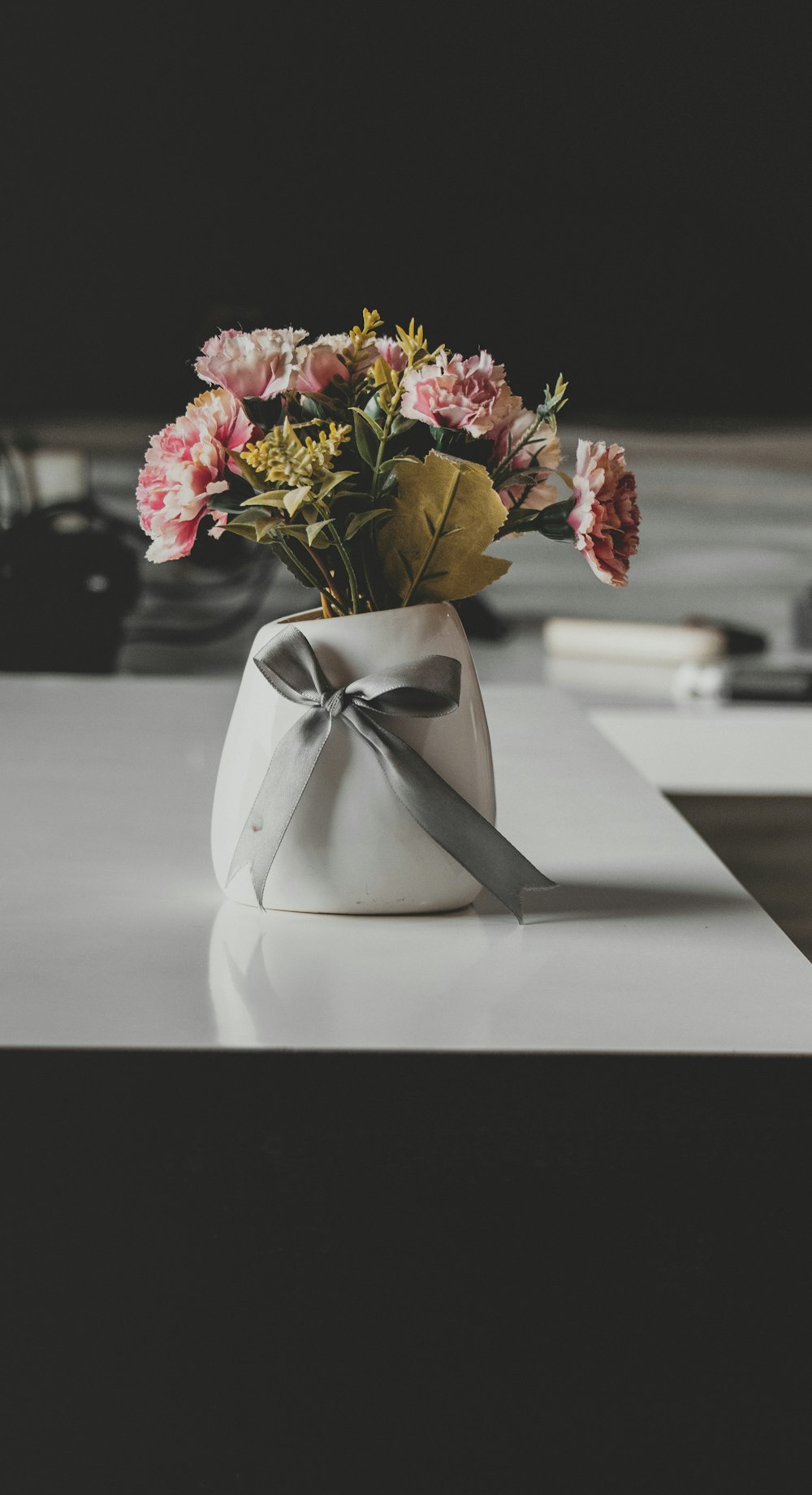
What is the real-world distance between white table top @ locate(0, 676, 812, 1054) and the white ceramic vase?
18 mm

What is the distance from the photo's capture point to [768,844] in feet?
5.71

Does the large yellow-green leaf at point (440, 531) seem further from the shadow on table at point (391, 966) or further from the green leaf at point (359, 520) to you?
the shadow on table at point (391, 966)

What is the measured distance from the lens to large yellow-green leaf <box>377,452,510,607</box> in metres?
0.85

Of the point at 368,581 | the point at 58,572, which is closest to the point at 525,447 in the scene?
the point at 368,581

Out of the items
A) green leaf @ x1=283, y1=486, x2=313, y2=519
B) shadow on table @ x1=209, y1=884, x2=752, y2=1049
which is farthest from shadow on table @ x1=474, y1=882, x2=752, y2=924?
green leaf @ x1=283, y1=486, x2=313, y2=519

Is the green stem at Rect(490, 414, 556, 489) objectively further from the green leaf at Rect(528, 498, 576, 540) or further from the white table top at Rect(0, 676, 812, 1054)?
the white table top at Rect(0, 676, 812, 1054)

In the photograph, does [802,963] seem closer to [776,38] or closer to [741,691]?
[741,691]

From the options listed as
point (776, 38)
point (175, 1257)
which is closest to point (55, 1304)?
point (175, 1257)

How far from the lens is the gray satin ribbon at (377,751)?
848 millimetres

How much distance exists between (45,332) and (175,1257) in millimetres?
2399

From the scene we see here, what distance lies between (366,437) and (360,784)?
18 cm

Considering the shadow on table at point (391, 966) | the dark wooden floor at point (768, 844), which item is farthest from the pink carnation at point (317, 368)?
the dark wooden floor at point (768, 844)

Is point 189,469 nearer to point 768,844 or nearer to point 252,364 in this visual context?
point 252,364

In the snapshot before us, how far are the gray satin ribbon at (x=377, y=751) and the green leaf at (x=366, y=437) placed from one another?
99 millimetres
